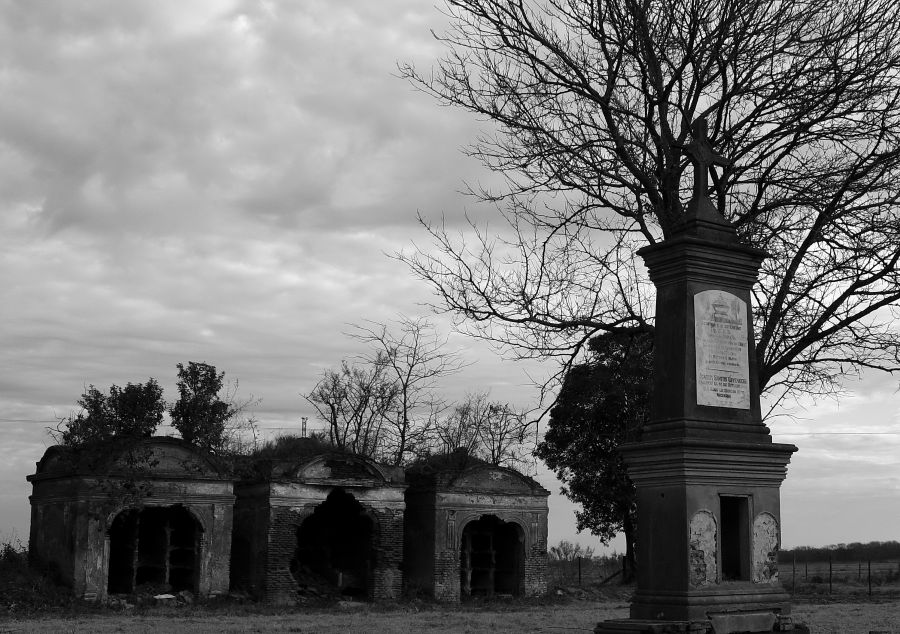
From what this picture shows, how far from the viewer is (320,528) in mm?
29188

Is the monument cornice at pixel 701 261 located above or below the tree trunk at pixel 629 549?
above

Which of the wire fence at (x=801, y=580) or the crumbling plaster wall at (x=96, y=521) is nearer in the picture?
the crumbling plaster wall at (x=96, y=521)

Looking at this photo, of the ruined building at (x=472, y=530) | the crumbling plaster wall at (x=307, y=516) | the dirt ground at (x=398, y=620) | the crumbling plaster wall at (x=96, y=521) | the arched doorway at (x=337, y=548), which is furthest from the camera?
the ruined building at (x=472, y=530)

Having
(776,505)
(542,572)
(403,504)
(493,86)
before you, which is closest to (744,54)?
(493,86)

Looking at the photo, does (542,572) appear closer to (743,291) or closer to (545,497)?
(545,497)

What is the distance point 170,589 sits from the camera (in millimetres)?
24188

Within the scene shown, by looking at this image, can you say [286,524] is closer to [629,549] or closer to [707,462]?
[629,549]

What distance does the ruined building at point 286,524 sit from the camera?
23.4 m

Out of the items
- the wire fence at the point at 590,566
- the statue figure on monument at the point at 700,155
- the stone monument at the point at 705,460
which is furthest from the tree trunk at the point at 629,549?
the stone monument at the point at 705,460

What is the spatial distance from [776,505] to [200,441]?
2226 cm

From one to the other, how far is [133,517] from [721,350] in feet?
62.2

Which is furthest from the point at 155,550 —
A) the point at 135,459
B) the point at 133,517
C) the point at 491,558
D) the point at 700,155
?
the point at 700,155

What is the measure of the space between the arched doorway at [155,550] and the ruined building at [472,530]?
6.12 metres

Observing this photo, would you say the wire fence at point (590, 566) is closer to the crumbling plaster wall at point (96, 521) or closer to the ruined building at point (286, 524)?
the ruined building at point (286, 524)
